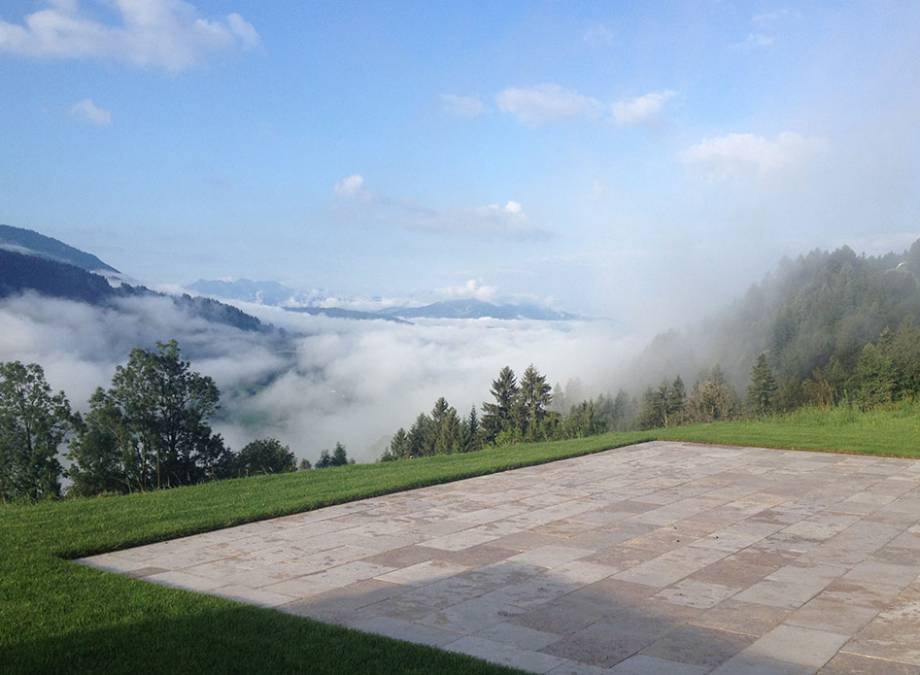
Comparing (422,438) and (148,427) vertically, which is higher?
(148,427)

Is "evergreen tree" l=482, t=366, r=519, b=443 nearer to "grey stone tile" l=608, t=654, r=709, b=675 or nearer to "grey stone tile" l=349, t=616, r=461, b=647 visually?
"grey stone tile" l=349, t=616, r=461, b=647

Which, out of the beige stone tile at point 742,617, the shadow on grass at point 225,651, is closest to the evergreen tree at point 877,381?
the beige stone tile at point 742,617

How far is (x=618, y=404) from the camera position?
4710 inches

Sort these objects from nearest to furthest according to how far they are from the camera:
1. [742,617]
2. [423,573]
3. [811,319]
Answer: [742,617] → [423,573] → [811,319]

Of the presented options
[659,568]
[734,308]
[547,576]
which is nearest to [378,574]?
[547,576]

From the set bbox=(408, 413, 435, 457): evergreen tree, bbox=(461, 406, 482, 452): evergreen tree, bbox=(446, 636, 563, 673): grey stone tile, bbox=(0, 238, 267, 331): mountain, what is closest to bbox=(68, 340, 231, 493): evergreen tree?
bbox=(446, 636, 563, 673): grey stone tile

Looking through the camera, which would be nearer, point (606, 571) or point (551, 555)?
point (606, 571)

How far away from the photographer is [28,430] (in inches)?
1378

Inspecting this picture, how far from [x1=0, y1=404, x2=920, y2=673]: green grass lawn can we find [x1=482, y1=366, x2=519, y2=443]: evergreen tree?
65630 millimetres

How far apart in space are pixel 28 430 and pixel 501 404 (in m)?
49.7

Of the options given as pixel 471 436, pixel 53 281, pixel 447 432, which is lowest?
pixel 471 436

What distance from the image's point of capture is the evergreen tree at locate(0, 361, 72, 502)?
112ft

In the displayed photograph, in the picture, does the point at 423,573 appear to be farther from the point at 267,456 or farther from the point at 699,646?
the point at 267,456

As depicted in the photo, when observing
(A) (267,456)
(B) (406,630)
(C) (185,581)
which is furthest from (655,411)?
(B) (406,630)
